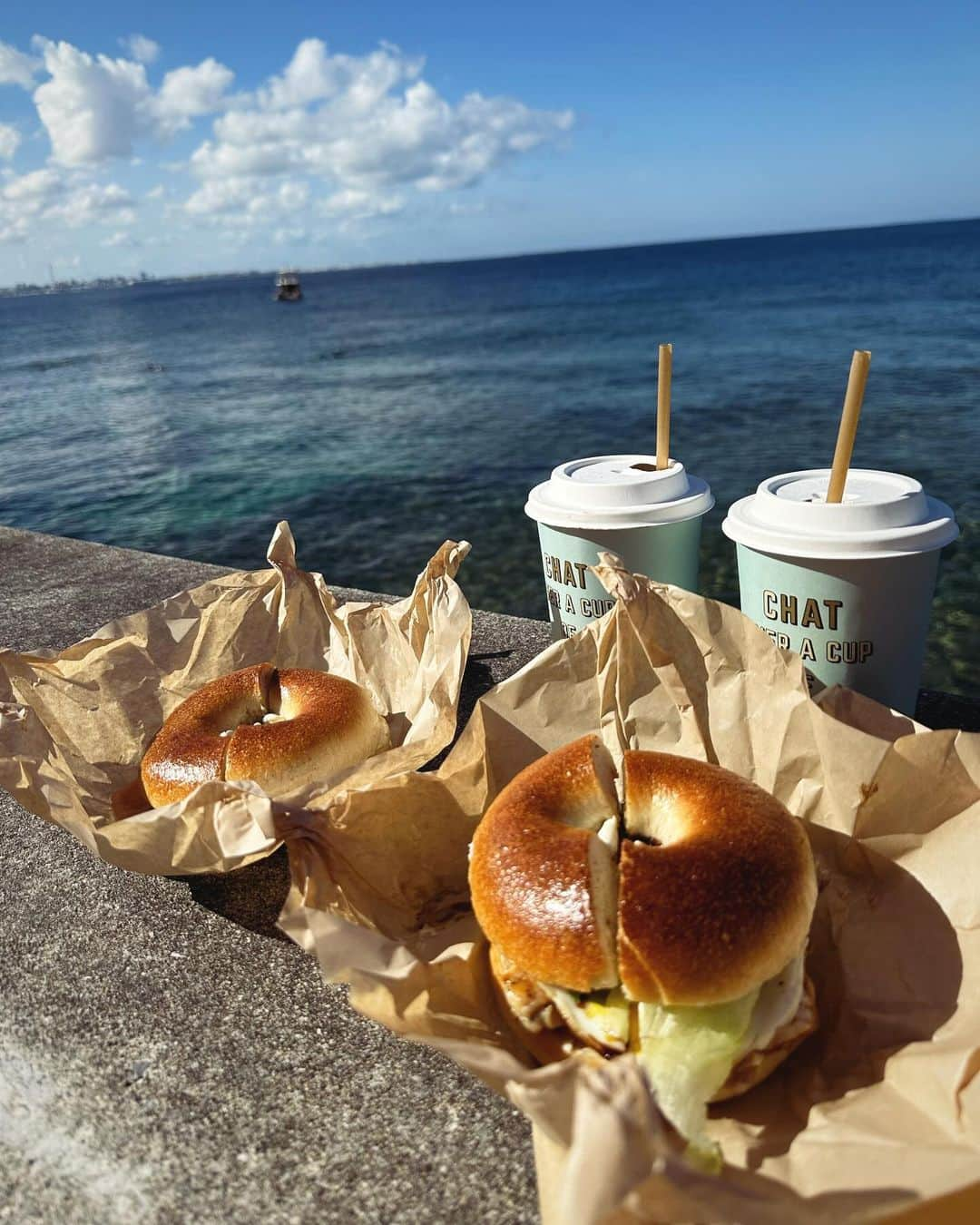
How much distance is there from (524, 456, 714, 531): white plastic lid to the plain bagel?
627 millimetres

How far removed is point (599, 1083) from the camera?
91 cm

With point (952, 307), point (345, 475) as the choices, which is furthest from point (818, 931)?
point (952, 307)

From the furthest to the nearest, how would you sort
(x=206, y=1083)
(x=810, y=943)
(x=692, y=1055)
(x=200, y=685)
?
(x=200, y=685)
(x=810, y=943)
(x=206, y=1083)
(x=692, y=1055)

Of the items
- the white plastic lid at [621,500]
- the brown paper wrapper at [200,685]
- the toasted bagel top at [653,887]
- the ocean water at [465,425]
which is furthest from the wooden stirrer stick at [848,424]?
the ocean water at [465,425]

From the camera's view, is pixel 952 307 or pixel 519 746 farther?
pixel 952 307

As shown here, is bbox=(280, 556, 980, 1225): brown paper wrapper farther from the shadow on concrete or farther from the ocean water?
the ocean water

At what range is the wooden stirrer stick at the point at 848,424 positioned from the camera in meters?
1.68

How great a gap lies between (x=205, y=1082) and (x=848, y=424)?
1.55m

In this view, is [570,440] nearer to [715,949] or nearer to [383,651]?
[383,651]

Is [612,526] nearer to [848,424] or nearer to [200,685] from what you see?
[848,424]

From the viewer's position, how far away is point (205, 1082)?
1.32m

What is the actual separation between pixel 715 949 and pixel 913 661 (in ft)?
3.00

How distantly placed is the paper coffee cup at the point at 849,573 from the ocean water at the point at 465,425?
16.5ft

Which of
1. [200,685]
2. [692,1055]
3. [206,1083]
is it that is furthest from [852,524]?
[200,685]
